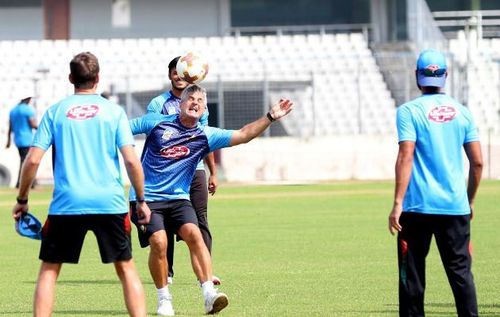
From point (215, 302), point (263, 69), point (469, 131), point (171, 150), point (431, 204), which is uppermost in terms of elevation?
point (263, 69)

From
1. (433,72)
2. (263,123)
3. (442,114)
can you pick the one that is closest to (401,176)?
(442,114)

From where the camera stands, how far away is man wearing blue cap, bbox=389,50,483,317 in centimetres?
821

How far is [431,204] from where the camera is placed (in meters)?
8.20

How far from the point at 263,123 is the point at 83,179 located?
5.95ft

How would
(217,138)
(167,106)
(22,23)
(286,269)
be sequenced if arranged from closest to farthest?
(217,138), (167,106), (286,269), (22,23)

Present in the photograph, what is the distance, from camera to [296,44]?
4094cm

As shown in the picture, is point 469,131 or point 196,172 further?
point 196,172

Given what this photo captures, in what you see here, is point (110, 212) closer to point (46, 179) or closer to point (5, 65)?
point (46, 179)

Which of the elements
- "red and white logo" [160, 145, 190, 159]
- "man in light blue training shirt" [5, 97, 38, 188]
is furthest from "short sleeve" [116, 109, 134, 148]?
"man in light blue training shirt" [5, 97, 38, 188]

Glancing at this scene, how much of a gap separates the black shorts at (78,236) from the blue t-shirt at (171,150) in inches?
76.1

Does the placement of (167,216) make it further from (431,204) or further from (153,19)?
(153,19)

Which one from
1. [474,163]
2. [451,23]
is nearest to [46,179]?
[451,23]

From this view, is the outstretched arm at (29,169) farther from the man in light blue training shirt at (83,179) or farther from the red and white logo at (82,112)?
the red and white logo at (82,112)

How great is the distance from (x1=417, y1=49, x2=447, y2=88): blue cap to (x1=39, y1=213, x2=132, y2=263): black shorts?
2.18 metres
